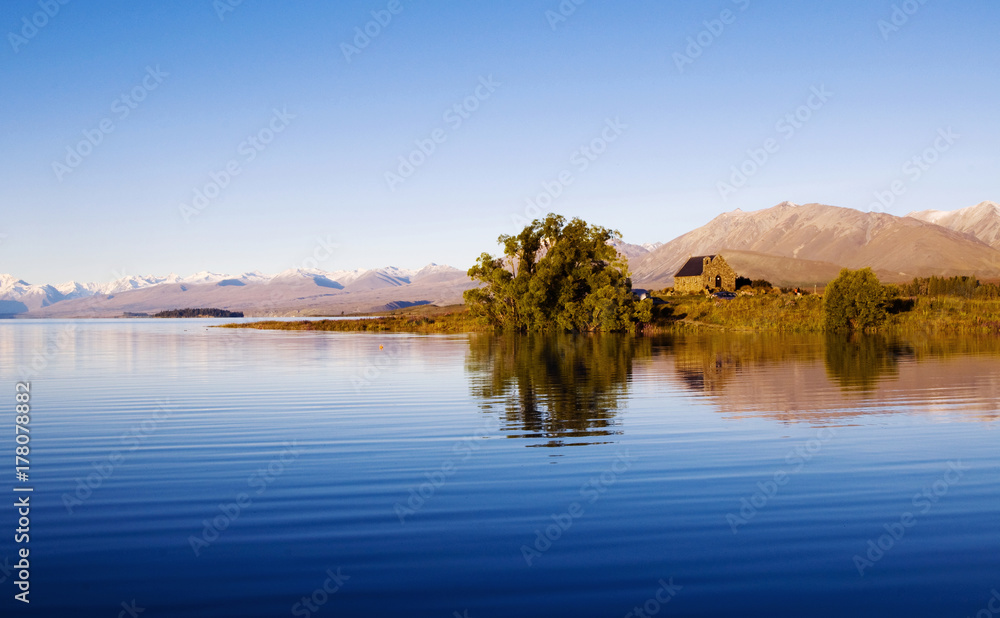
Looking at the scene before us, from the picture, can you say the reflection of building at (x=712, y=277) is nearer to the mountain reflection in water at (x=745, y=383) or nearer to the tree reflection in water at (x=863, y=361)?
the tree reflection in water at (x=863, y=361)

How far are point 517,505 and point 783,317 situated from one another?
8650 centimetres

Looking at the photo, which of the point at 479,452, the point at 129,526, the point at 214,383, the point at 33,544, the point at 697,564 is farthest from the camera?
the point at 214,383

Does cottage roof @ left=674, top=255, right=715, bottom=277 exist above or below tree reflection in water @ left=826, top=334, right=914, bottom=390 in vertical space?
above

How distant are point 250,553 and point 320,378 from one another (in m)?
26.8

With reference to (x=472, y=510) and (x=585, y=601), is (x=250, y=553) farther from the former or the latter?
(x=585, y=601)

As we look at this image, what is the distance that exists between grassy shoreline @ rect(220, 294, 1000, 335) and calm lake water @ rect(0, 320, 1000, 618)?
191 feet

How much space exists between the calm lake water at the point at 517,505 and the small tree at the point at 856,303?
A: 57.5 meters

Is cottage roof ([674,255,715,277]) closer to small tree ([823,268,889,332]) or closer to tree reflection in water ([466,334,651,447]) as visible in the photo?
small tree ([823,268,889,332])

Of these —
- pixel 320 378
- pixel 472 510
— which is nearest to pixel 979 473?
pixel 472 510

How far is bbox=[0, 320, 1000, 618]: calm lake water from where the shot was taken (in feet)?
29.5

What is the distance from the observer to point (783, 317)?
302 ft

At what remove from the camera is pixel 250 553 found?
1043 centimetres

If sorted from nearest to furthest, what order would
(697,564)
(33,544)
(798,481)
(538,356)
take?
1. (697,564)
2. (33,544)
3. (798,481)
4. (538,356)

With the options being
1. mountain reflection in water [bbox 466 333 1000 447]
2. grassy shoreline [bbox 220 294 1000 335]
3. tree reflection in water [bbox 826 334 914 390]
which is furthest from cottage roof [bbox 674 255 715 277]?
mountain reflection in water [bbox 466 333 1000 447]
